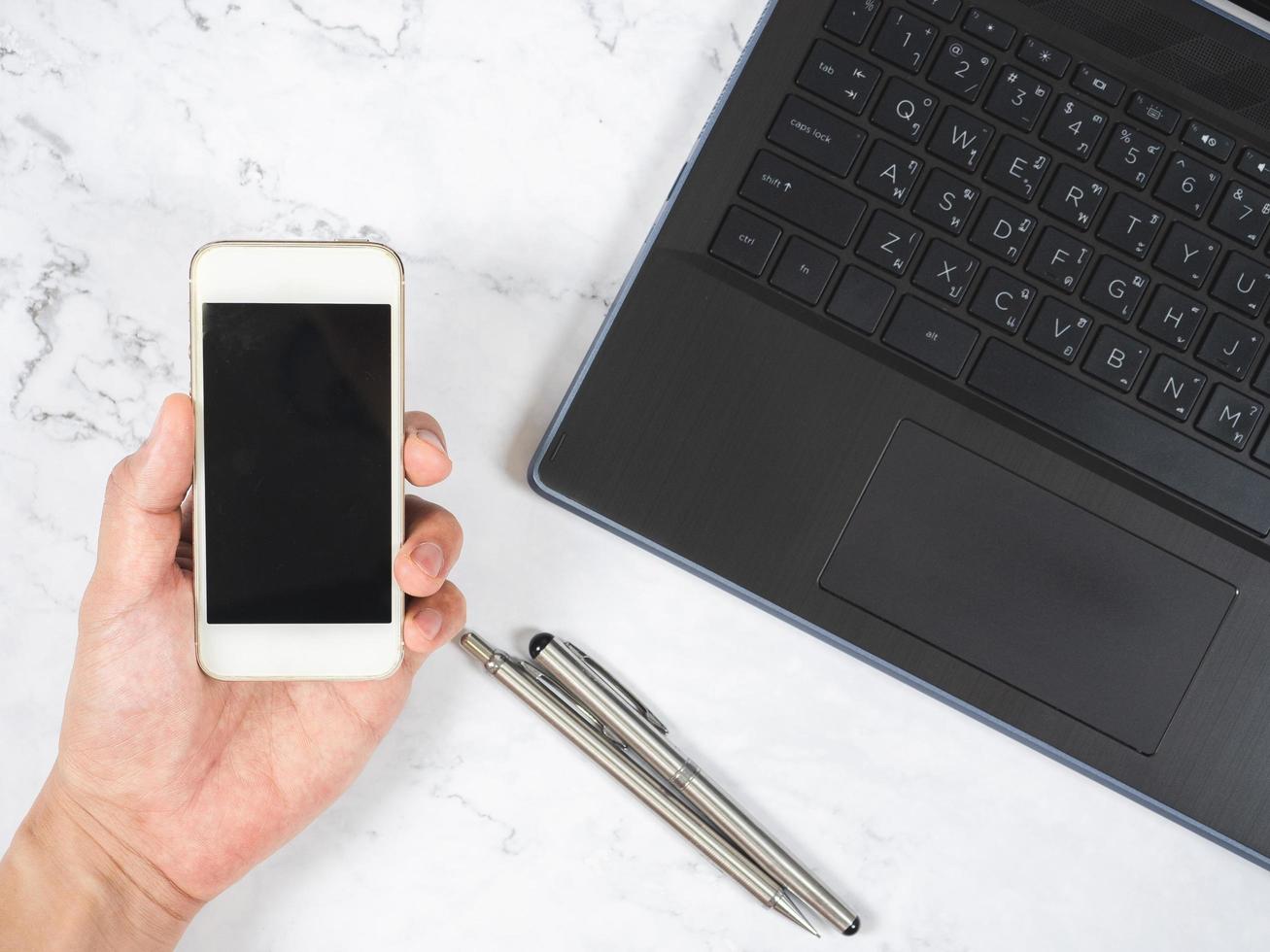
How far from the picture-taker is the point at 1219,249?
56 cm

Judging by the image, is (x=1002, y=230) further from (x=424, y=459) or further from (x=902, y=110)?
(x=424, y=459)

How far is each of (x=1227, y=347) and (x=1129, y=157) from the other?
0.40ft

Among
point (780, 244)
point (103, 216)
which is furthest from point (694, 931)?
point (103, 216)

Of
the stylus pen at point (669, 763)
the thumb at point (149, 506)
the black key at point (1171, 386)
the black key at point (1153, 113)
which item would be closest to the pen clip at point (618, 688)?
the stylus pen at point (669, 763)

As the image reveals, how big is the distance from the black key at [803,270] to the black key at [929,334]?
46mm

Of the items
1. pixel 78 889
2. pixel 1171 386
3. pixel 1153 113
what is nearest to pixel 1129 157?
pixel 1153 113

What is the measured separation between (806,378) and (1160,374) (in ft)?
0.65

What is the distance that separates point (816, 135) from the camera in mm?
548

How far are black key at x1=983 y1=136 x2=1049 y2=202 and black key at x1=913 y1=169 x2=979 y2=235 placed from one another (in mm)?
16

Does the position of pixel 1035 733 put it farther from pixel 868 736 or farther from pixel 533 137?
pixel 533 137

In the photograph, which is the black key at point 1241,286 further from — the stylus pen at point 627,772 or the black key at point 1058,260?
the stylus pen at point 627,772

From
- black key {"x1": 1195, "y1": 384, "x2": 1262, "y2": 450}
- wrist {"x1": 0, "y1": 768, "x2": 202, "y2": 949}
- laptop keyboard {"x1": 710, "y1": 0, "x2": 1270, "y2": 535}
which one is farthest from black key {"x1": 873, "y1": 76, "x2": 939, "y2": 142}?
wrist {"x1": 0, "y1": 768, "x2": 202, "y2": 949}

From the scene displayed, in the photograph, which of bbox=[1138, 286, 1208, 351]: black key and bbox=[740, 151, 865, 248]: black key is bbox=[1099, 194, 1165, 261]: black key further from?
bbox=[740, 151, 865, 248]: black key

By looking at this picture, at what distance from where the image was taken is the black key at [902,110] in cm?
55
